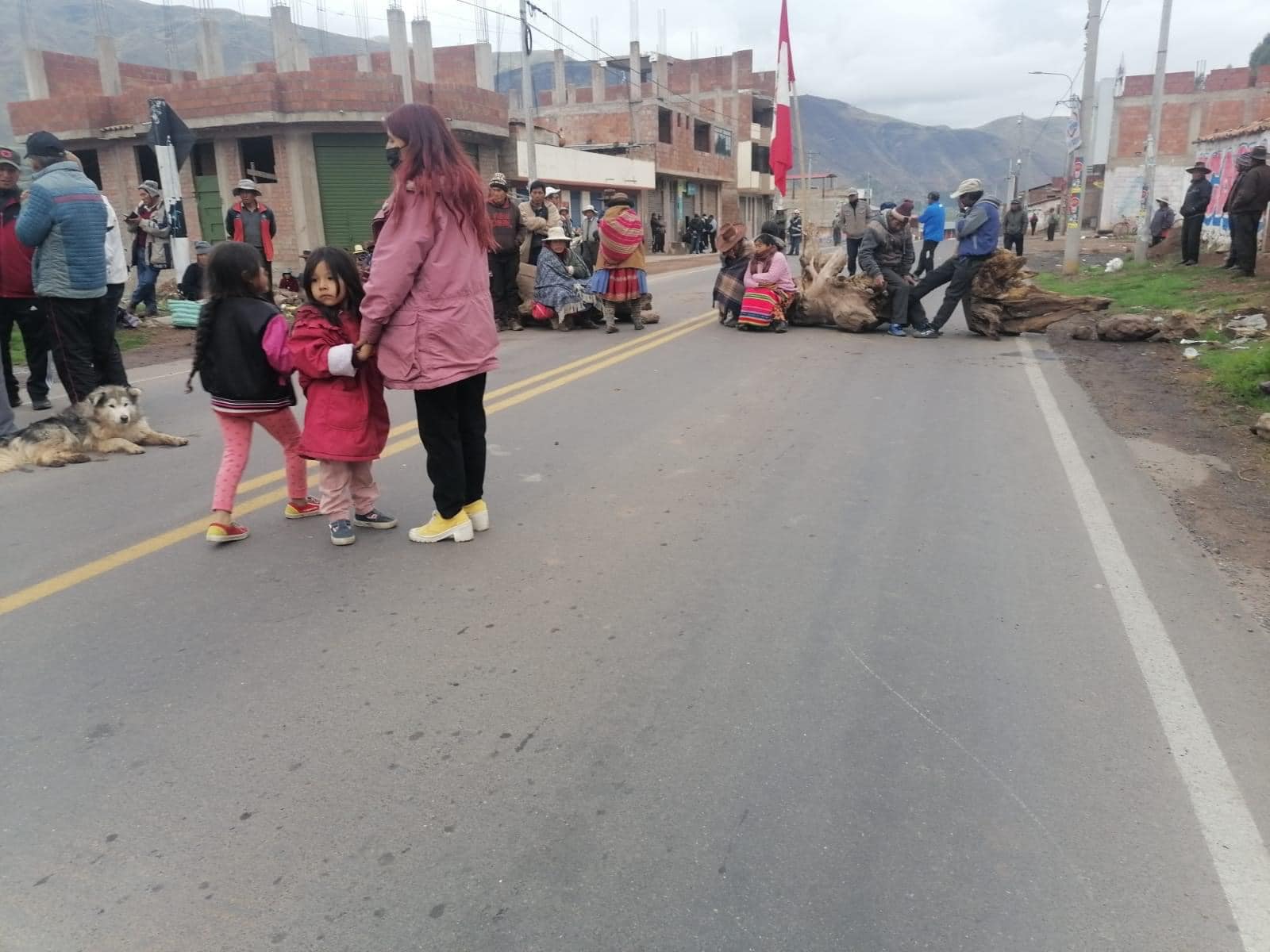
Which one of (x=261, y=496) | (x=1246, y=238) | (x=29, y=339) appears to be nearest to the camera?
(x=261, y=496)

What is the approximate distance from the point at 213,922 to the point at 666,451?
444 cm

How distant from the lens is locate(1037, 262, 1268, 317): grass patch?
1268 cm

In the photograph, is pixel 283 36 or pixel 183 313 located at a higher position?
pixel 283 36

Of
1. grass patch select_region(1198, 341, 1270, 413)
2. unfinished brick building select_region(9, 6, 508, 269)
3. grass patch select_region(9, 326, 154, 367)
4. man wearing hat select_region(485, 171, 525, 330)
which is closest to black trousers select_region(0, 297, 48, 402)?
grass patch select_region(9, 326, 154, 367)

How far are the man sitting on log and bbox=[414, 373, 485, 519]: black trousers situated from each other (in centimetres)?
820

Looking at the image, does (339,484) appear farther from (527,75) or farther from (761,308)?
(527,75)

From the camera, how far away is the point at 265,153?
27344 mm

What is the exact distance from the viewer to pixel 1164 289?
48.8ft

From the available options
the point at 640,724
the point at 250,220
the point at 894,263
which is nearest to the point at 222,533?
the point at 640,724

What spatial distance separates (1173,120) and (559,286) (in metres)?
59.1

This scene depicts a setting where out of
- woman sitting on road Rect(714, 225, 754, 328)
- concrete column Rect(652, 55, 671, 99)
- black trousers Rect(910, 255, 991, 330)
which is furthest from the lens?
concrete column Rect(652, 55, 671, 99)

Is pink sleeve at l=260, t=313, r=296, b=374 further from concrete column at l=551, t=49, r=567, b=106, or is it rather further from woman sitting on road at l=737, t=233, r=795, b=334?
concrete column at l=551, t=49, r=567, b=106

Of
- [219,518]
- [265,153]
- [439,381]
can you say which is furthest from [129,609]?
[265,153]

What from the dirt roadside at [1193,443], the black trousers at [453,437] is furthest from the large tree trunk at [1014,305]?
the black trousers at [453,437]
